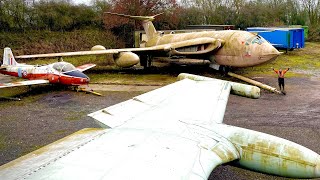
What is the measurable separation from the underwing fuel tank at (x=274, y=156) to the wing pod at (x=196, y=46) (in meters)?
12.8

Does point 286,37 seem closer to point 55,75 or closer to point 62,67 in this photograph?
point 62,67

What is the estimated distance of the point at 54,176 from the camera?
348 centimetres

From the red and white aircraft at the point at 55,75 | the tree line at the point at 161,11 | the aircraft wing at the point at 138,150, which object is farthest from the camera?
the tree line at the point at 161,11

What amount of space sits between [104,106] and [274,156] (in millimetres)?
8804

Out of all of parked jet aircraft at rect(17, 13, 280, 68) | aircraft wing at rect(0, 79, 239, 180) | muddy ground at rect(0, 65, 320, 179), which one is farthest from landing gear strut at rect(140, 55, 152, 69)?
aircraft wing at rect(0, 79, 239, 180)

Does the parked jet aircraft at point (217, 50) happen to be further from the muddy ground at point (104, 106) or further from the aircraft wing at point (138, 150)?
the aircraft wing at point (138, 150)

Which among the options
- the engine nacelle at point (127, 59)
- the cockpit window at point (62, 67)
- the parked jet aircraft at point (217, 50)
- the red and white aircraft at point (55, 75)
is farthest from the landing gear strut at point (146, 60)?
the cockpit window at point (62, 67)

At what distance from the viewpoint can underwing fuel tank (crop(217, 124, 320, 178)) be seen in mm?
4359

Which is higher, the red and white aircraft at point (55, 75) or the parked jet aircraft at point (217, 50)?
the parked jet aircraft at point (217, 50)

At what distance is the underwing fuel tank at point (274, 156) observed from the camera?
436 cm

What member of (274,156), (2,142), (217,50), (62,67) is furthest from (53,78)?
(274,156)

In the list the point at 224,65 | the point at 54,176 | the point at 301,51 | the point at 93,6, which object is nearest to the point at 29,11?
the point at 93,6

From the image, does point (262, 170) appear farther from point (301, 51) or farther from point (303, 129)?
point (301, 51)

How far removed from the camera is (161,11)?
101ft
